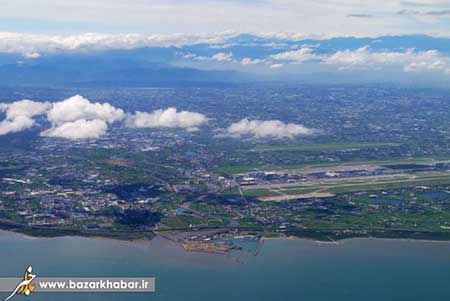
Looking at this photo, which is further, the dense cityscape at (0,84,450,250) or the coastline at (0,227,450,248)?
the dense cityscape at (0,84,450,250)

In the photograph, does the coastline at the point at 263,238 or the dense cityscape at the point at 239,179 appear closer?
the coastline at the point at 263,238

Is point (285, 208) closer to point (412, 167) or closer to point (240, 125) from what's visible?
point (412, 167)

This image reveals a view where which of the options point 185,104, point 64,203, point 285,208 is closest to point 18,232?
point 64,203


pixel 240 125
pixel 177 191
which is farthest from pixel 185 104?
pixel 177 191

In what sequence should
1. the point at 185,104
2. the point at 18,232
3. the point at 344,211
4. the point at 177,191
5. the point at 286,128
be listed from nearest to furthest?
the point at 18,232
the point at 344,211
the point at 177,191
the point at 286,128
the point at 185,104

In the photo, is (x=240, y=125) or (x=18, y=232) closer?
(x=18, y=232)

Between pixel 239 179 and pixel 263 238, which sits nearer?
pixel 263 238

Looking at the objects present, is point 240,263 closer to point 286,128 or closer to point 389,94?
point 286,128

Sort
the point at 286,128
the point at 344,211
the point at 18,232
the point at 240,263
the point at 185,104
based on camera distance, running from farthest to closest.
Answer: the point at 185,104, the point at 286,128, the point at 344,211, the point at 18,232, the point at 240,263

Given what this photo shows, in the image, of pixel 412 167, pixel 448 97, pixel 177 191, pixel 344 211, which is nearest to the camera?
pixel 344 211
